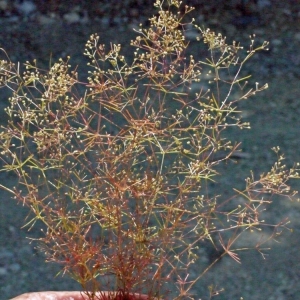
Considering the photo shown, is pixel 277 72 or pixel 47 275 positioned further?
pixel 277 72

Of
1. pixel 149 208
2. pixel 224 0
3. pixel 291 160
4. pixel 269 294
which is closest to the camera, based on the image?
pixel 149 208

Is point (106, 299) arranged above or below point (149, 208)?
below

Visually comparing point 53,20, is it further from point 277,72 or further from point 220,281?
point 220,281

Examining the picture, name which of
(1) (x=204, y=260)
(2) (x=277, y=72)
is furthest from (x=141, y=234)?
(2) (x=277, y=72)

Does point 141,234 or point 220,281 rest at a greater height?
point 141,234

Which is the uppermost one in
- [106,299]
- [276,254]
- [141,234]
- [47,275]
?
[141,234]

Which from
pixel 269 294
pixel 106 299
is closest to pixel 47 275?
pixel 269 294

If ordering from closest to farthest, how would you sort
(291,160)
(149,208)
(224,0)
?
1. (149,208)
2. (291,160)
3. (224,0)

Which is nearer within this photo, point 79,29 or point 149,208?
point 149,208

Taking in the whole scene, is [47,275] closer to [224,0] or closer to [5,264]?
[5,264]
